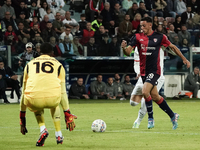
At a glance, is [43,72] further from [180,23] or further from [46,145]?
[180,23]

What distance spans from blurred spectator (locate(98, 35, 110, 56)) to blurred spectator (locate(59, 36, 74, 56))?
145 cm

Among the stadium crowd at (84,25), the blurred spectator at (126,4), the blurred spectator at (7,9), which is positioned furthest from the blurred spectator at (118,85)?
the blurred spectator at (7,9)

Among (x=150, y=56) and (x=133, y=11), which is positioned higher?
(x=133, y=11)

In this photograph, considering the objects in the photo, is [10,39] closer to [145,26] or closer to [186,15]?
[186,15]

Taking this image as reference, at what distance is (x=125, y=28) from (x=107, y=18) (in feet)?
3.91

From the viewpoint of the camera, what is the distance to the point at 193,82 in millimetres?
22266

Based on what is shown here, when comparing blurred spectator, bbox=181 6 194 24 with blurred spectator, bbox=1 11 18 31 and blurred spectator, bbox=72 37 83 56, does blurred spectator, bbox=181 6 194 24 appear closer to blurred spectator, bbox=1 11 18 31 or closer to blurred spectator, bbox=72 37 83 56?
blurred spectator, bbox=72 37 83 56

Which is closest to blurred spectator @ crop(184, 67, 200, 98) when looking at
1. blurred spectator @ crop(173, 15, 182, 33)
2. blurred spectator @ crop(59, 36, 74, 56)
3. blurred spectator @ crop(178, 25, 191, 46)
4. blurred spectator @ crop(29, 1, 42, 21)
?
blurred spectator @ crop(178, 25, 191, 46)

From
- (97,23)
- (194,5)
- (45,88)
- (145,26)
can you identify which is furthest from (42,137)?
(194,5)

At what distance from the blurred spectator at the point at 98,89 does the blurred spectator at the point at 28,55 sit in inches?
152

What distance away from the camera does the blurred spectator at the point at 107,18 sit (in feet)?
74.3

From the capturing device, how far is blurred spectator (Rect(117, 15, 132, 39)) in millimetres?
21984

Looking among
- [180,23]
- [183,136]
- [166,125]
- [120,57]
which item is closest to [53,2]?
[120,57]

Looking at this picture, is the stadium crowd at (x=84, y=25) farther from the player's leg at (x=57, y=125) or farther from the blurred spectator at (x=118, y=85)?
the player's leg at (x=57, y=125)
